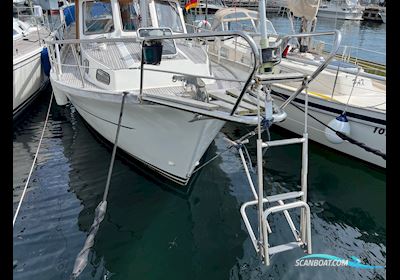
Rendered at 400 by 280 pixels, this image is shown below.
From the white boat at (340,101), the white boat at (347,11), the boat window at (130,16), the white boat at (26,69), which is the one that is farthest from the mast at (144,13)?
the white boat at (347,11)

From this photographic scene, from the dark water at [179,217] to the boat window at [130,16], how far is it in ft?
8.70

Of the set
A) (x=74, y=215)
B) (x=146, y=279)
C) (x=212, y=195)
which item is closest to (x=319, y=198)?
(x=212, y=195)

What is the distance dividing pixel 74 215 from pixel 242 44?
7003 mm

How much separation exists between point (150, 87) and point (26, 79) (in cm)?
625

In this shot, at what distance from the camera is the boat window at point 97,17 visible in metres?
6.85

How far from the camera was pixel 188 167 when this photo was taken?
5.66m

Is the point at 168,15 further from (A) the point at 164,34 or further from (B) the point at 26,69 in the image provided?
(B) the point at 26,69

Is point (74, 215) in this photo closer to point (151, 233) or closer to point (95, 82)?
point (151, 233)

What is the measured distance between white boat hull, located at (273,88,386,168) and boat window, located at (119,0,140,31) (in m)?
3.74

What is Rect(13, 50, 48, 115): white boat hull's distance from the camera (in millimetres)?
9398

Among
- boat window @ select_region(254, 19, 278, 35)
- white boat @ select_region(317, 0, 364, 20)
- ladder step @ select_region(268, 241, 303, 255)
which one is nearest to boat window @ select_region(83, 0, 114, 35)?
ladder step @ select_region(268, 241, 303, 255)

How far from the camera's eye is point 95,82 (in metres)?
5.98

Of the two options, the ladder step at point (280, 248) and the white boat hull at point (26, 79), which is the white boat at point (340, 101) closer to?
the ladder step at point (280, 248)
